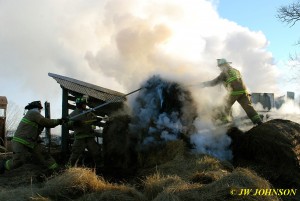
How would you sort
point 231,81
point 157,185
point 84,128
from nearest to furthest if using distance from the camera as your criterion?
point 157,185 → point 231,81 → point 84,128

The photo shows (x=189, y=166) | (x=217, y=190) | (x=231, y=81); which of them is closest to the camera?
(x=217, y=190)

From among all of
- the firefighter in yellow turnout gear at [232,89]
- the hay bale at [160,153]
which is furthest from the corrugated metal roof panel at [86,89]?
the firefighter in yellow turnout gear at [232,89]

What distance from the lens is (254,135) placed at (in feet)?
30.2

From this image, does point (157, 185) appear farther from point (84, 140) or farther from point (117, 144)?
point (84, 140)

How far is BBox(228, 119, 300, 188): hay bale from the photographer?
8.45m

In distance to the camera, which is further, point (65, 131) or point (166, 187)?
point (65, 131)

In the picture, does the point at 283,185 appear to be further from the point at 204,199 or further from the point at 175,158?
the point at 204,199

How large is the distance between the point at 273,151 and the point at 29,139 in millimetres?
5685

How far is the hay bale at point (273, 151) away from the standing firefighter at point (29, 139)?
445cm

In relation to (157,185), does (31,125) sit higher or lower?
higher

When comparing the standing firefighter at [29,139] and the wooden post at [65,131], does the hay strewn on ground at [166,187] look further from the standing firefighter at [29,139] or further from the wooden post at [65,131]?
the wooden post at [65,131]

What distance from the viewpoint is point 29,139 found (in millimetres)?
9758

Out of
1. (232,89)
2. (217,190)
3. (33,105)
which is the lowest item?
(217,190)

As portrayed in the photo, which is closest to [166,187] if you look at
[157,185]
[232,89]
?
[157,185]
